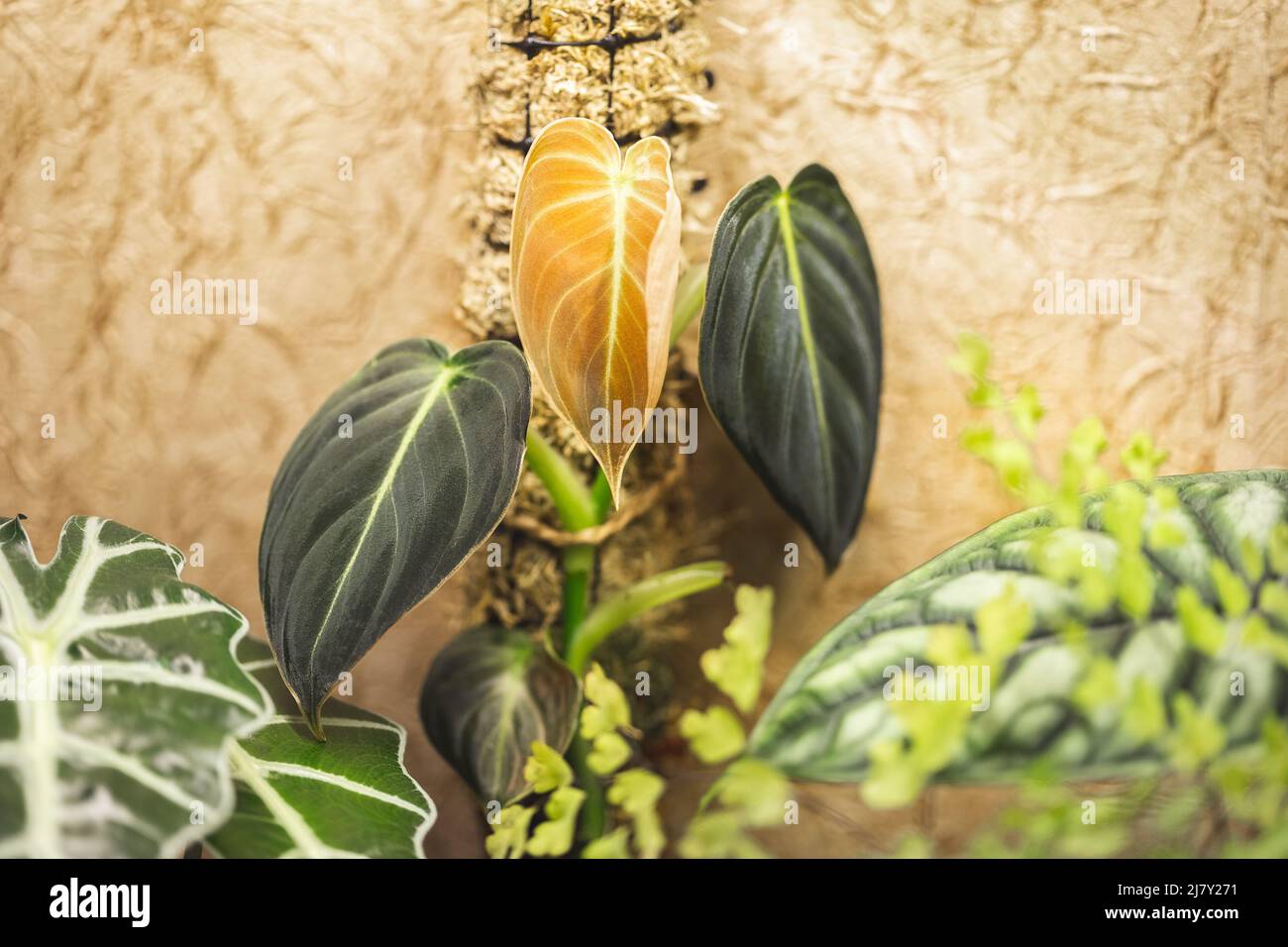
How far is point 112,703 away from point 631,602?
0.41m

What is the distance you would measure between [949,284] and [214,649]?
27.7 inches

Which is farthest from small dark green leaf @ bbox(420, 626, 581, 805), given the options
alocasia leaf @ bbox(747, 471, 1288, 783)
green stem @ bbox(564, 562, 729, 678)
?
alocasia leaf @ bbox(747, 471, 1288, 783)

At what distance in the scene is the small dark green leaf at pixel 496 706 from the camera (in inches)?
30.8

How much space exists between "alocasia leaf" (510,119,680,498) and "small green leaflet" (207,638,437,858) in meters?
0.29

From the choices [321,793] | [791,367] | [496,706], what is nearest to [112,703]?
[321,793]

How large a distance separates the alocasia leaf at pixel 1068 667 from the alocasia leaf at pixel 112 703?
1.13 feet

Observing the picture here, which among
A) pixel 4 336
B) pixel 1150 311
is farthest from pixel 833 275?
pixel 4 336

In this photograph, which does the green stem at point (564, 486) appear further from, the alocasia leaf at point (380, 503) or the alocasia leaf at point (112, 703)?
the alocasia leaf at point (112, 703)

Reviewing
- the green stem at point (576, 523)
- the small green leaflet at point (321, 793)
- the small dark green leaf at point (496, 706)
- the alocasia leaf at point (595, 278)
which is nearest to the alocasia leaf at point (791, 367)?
the alocasia leaf at point (595, 278)

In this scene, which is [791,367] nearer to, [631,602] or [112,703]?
[631,602]

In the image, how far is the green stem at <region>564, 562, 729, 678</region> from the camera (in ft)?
2.70

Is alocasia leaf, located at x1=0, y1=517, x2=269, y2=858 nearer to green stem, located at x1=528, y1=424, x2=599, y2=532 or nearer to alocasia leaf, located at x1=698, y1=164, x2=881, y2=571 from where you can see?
green stem, located at x1=528, y1=424, x2=599, y2=532

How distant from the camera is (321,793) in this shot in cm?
67
